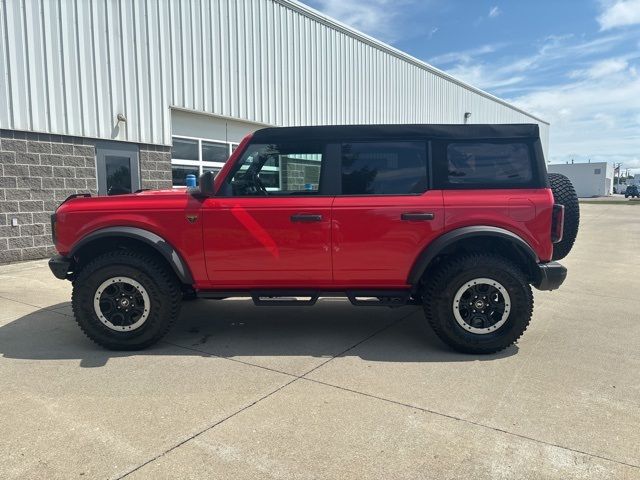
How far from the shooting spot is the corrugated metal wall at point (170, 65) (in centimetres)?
782

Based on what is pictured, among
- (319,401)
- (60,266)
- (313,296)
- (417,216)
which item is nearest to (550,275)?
(417,216)

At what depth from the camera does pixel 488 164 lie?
3971 mm

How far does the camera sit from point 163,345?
423cm

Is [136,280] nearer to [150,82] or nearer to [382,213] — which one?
[382,213]

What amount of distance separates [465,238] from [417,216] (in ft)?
1.47

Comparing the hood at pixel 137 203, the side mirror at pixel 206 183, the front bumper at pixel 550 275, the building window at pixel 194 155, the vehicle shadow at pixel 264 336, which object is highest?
the building window at pixel 194 155

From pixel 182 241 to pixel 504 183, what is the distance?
284cm

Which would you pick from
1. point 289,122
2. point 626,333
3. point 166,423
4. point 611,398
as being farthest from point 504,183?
point 289,122

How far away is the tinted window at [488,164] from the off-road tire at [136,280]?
269cm

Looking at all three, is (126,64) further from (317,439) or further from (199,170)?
(317,439)

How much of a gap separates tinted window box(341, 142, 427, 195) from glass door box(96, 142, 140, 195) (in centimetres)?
674

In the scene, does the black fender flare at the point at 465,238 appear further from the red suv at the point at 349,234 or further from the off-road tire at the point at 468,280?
the off-road tire at the point at 468,280

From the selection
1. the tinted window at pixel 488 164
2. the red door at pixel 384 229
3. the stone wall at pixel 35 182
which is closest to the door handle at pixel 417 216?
the red door at pixel 384 229

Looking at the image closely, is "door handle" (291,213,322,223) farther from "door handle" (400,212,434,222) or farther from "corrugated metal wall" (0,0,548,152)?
"corrugated metal wall" (0,0,548,152)
